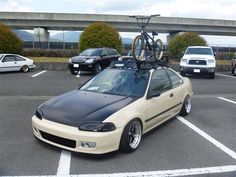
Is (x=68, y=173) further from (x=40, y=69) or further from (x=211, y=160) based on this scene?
(x=40, y=69)

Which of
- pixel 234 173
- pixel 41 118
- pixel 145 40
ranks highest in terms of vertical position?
pixel 145 40

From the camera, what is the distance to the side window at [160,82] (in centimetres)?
575

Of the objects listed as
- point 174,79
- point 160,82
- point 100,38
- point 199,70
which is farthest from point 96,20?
point 160,82

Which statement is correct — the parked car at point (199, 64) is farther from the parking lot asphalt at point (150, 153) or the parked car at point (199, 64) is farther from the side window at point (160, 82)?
the side window at point (160, 82)

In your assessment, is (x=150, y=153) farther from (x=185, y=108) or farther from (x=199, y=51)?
(x=199, y=51)

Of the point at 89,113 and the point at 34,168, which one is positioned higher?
the point at 89,113

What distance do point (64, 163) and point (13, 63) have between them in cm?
1399

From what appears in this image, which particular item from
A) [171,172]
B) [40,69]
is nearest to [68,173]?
[171,172]

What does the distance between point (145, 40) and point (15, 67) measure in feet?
36.0

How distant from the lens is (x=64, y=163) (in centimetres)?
429

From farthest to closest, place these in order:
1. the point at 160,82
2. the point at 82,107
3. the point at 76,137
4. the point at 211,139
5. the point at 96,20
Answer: the point at 96,20 < the point at 160,82 < the point at 211,139 < the point at 82,107 < the point at 76,137

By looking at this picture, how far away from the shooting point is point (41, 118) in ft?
15.4

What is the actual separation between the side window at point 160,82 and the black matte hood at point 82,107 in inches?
30.8

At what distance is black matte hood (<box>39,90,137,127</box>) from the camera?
175 inches
